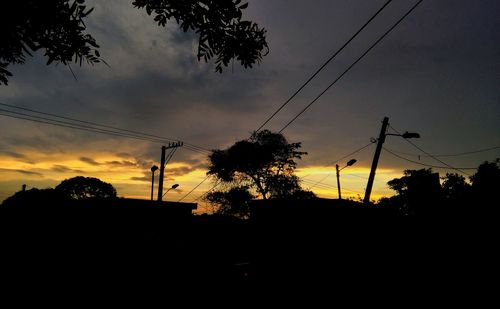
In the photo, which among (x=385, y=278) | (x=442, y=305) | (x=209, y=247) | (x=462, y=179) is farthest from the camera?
(x=462, y=179)

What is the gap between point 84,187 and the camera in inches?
1649

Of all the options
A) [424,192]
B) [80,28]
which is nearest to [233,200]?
[424,192]

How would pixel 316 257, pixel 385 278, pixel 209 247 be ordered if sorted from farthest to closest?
1. pixel 209 247
2. pixel 316 257
3. pixel 385 278

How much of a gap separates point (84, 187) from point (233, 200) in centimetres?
2410

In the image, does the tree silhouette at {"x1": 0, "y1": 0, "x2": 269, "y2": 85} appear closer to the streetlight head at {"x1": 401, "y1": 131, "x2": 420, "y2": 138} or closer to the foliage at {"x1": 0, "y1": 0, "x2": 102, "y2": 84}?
the foliage at {"x1": 0, "y1": 0, "x2": 102, "y2": 84}

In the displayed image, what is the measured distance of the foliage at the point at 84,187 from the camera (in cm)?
4106

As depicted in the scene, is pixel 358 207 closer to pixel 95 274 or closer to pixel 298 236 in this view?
pixel 298 236

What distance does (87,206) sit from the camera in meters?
15.9

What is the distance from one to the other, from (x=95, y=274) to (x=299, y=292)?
9.51 meters

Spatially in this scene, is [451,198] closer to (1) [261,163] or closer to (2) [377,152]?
(2) [377,152]

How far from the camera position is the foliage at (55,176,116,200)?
135 feet

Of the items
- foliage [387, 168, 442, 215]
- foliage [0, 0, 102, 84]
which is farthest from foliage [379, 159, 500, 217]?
foliage [0, 0, 102, 84]

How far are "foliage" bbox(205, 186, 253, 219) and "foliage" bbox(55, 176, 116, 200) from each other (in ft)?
56.9

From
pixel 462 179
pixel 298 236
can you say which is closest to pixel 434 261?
pixel 298 236
